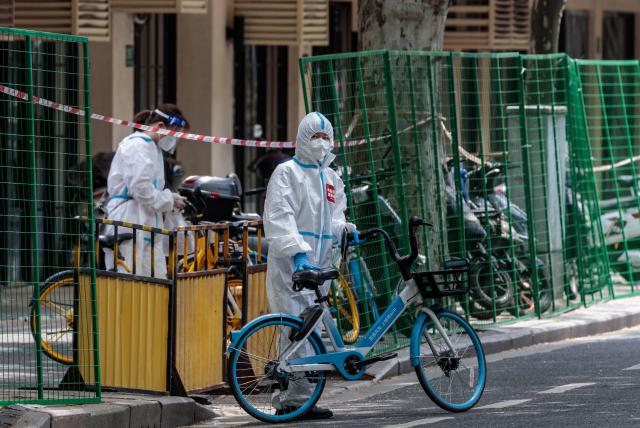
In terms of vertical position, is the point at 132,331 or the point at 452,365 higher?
the point at 132,331

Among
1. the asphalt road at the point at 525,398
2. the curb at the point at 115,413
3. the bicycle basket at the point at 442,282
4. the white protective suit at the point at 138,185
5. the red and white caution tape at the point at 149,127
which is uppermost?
the red and white caution tape at the point at 149,127

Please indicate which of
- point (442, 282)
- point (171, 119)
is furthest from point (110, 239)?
point (442, 282)

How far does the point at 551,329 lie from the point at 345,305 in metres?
2.44

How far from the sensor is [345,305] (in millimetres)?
12664

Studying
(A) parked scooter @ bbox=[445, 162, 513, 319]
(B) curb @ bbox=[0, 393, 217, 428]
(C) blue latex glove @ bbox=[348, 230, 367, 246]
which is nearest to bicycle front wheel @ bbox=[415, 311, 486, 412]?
(C) blue latex glove @ bbox=[348, 230, 367, 246]

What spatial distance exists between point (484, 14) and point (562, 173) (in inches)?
324

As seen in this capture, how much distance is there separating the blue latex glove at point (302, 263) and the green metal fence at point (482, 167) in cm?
240

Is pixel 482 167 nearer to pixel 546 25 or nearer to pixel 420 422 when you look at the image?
pixel 420 422

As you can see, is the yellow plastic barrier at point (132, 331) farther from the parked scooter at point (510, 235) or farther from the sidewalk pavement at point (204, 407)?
the parked scooter at point (510, 235)

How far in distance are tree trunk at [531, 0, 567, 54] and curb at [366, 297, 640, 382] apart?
418 cm

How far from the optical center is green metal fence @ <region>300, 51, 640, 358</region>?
42.2 feet

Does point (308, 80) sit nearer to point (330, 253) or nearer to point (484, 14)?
point (330, 253)

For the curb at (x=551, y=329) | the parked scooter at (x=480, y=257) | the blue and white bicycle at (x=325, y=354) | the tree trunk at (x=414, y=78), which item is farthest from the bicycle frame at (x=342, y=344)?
the parked scooter at (x=480, y=257)

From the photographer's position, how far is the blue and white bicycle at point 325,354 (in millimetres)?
9930
